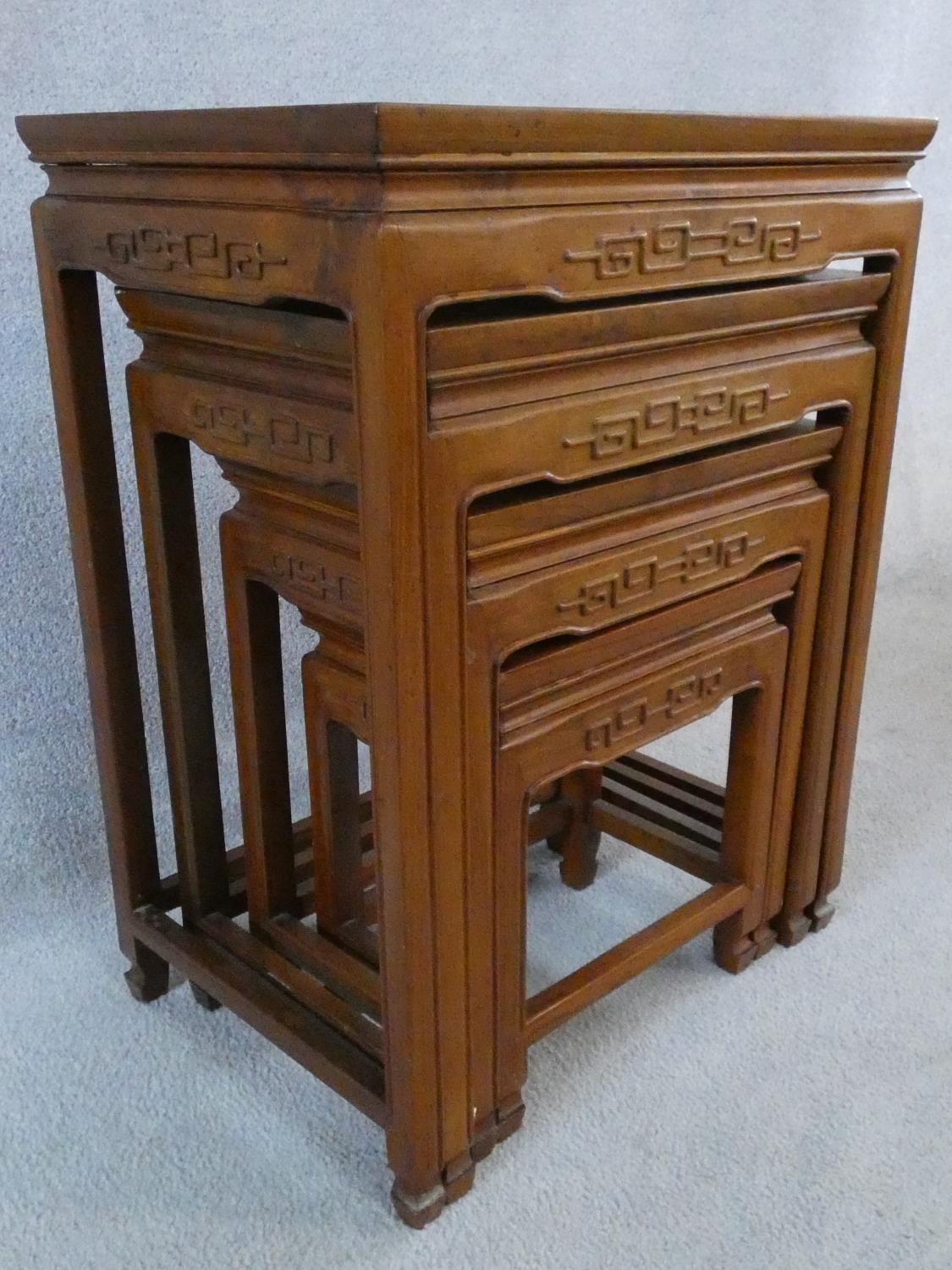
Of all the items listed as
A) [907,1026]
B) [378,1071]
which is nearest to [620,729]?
[378,1071]

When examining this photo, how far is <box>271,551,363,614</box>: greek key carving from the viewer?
34.3 inches

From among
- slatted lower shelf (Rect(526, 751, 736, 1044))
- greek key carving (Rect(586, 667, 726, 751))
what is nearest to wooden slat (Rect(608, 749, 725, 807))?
slatted lower shelf (Rect(526, 751, 736, 1044))

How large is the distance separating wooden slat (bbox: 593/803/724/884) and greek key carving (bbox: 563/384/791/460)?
451mm

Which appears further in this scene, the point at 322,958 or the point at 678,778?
the point at 678,778

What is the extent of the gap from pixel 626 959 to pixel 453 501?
478mm

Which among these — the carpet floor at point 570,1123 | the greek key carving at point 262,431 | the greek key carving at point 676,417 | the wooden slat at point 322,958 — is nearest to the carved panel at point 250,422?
the greek key carving at point 262,431

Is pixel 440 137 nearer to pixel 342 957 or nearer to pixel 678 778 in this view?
pixel 342 957

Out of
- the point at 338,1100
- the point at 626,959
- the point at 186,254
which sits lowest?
the point at 338,1100

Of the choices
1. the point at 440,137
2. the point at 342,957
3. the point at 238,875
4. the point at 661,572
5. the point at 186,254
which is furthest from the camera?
the point at 238,875

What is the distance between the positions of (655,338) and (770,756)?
434 millimetres

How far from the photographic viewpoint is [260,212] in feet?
2.41

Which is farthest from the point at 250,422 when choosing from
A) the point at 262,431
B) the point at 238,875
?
the point at 238,875

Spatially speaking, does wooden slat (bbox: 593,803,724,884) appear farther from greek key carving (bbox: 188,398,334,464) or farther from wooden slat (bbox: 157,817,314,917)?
greek key carving (bbox: 188,398,334,464)

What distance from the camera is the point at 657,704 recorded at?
3.22 ft
